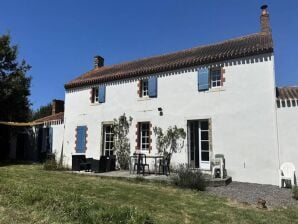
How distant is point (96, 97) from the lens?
724 inches

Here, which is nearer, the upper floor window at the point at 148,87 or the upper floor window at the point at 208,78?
the upper floor window at the point at 208,78

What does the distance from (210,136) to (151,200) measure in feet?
20.0

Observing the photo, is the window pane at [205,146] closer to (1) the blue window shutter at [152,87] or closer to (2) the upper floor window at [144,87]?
(1) the blue window shutter at [152,87]

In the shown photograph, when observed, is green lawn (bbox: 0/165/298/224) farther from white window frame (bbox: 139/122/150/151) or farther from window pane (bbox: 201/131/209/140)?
white window frame (bbox: 139/122/150/151)

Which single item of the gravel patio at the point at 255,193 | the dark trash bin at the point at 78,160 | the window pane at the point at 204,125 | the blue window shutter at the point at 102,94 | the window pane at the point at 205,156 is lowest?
the gravel patio at the point at 255,193

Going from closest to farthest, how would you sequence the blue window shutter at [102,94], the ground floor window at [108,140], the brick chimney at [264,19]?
the brick chimney at [264,19], the ground floor window at [108,140], the blue window shutter at [102,94]

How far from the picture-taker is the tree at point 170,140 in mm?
14266

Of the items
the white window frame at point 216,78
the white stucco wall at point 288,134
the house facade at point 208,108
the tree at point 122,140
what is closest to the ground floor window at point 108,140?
the house facade at point 208,108

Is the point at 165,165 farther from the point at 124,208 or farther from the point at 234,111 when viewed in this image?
the point at 124,208

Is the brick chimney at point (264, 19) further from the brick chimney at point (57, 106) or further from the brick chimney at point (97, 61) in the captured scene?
the brick chimney at point (57, 106)

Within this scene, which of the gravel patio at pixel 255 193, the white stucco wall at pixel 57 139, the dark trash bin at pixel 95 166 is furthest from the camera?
the white stucco wall at pixel 57 139

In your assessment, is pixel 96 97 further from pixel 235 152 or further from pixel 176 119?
pixel 235 152

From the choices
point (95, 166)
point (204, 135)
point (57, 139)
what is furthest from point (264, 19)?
point (57, 139)

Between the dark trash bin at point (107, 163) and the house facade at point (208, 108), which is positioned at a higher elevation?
the house facade at point (208, 108)
